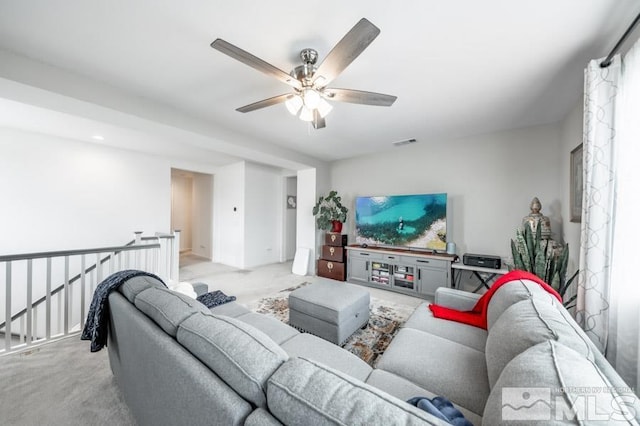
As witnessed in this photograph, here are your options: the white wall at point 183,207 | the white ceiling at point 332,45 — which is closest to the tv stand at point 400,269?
the white ceiling at point 332,45

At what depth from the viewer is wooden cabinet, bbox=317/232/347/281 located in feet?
14.0

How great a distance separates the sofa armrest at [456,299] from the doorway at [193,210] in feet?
18.2

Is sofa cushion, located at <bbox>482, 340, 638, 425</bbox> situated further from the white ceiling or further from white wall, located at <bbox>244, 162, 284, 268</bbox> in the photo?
white wall, located at <bbox>244, 162, 284, 268</bbox>

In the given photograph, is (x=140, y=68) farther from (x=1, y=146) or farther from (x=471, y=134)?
(x=471, y=134)

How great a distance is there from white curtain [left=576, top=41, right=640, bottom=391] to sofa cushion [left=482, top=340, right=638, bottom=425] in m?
Answer: 1.16

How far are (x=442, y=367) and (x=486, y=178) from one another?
124 inches

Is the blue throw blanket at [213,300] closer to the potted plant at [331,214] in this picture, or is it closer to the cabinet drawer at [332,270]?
the cabinet drawer at [332,270]

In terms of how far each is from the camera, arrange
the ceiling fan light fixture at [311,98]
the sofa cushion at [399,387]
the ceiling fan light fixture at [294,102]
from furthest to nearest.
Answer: the ceiling fan light fixture at [294,102] → the ceiling fan light fixture at [311,98] → the sofa cushion at [399,387]

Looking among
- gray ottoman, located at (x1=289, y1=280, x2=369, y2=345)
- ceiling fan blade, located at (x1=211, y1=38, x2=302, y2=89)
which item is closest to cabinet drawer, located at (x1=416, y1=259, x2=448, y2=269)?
gray ottoman, located at (x1=289, y1=280, x2=369, y2=345)

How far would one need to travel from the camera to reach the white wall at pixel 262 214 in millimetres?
5219

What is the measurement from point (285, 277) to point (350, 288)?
7.49 feet

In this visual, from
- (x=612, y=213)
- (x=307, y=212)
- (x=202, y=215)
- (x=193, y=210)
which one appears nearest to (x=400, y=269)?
(x=307, y=212)

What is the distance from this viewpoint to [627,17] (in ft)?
4.46

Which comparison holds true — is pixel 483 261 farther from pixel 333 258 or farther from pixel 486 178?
pixel 333 258
